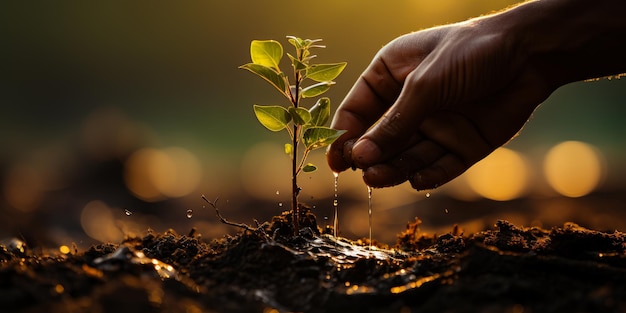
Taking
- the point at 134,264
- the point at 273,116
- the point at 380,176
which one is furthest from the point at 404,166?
the point at 134,264

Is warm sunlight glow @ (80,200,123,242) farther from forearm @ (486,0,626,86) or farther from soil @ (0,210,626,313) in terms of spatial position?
forearm @ (486,0,626,86)

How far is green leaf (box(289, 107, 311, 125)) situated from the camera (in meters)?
2.59

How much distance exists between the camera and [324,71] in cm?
269

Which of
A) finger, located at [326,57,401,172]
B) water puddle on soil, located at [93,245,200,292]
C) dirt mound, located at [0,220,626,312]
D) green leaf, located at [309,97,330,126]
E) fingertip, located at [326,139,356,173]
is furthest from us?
finger, located at [326,57,401,172]

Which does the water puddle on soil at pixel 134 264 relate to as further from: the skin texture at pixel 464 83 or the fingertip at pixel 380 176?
the fingertip at pixel 380 176

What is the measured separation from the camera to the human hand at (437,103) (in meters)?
2.95

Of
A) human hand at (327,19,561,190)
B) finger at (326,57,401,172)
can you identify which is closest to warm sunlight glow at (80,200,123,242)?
finger at (326,57,401,172)

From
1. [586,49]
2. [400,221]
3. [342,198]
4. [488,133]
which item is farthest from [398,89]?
[342,198]

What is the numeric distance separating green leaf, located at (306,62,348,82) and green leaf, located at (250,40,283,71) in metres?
0.17

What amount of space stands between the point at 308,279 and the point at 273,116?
937 millimetres

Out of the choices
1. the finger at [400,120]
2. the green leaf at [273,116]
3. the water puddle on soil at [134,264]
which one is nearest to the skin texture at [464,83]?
the finger at [400,120]

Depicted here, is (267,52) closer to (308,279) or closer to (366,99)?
(308,279)

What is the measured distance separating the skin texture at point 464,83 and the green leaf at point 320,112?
31 centimetres

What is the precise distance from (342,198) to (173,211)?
120 inches
